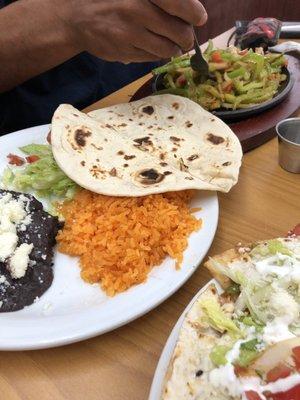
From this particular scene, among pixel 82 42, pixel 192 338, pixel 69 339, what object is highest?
pixel 82 42

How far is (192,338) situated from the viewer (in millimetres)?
1061

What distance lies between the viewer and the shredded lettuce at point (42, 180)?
1.84 m

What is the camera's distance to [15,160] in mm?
2014

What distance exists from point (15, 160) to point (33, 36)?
628 millimetres

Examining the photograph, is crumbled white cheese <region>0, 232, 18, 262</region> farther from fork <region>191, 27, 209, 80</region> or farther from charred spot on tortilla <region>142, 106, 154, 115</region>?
fork <region>191, 27, 209, 80</region>

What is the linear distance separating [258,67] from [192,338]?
1.73 meters

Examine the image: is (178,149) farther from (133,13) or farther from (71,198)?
(133,13)

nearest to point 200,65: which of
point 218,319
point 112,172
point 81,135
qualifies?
point 81,135

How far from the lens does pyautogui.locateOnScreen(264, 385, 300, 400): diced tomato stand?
2.84ft

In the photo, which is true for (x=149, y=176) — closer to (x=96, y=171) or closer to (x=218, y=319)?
(x=96, y=171)

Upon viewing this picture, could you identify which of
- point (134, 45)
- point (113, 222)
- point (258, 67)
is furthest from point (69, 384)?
point (258, 67)

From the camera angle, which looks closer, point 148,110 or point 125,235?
point 125,235

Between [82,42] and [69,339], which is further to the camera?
[82,42]

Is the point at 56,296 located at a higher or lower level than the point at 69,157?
lower
